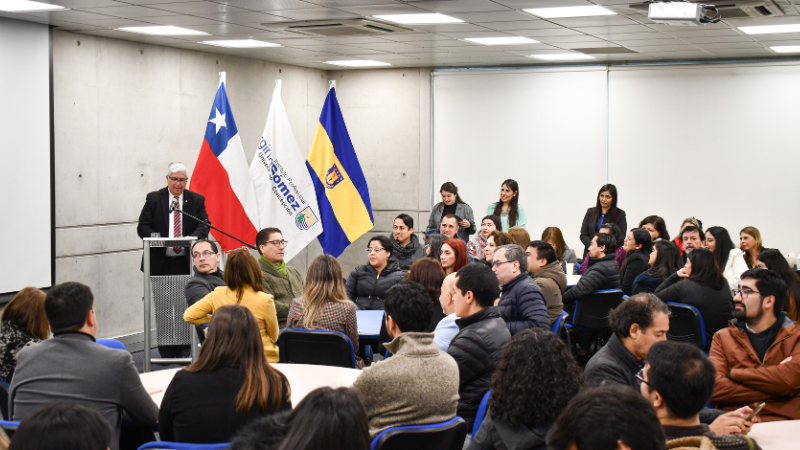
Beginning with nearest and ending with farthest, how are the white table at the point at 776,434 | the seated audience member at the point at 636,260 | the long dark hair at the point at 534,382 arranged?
the long dark hair at the point at 534,382
the white table at the point at 776,434
the seated audience member at the point at 636,260

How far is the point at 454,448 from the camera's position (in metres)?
2.87

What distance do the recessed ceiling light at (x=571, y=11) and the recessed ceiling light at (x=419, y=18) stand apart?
0.76m

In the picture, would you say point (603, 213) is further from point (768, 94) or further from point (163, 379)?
point (163, 379)

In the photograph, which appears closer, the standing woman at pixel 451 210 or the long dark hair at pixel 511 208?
the long dark hair at pixel 511 208

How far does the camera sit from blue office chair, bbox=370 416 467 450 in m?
2.66

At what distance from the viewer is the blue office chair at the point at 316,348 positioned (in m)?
4.25

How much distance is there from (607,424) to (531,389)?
0.85 metres

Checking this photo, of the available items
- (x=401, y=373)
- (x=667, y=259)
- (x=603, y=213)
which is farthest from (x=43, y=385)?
(x=603, y=213)

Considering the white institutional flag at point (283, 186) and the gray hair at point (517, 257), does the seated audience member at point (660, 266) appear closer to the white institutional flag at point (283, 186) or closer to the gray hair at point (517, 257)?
the gray hair at point (517, 257)

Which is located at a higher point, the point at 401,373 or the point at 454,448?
the point at 401,373

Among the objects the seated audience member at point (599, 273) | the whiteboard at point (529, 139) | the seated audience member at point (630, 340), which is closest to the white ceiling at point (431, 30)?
the whiteboard at point (529, 139)

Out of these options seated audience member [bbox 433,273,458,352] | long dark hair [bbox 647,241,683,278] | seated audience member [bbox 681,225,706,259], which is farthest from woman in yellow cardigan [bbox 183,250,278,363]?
seated audience member [bbox 681,225,706,259]

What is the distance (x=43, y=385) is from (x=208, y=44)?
231 inches

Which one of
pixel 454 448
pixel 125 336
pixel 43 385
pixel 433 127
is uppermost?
pixel 433 127
